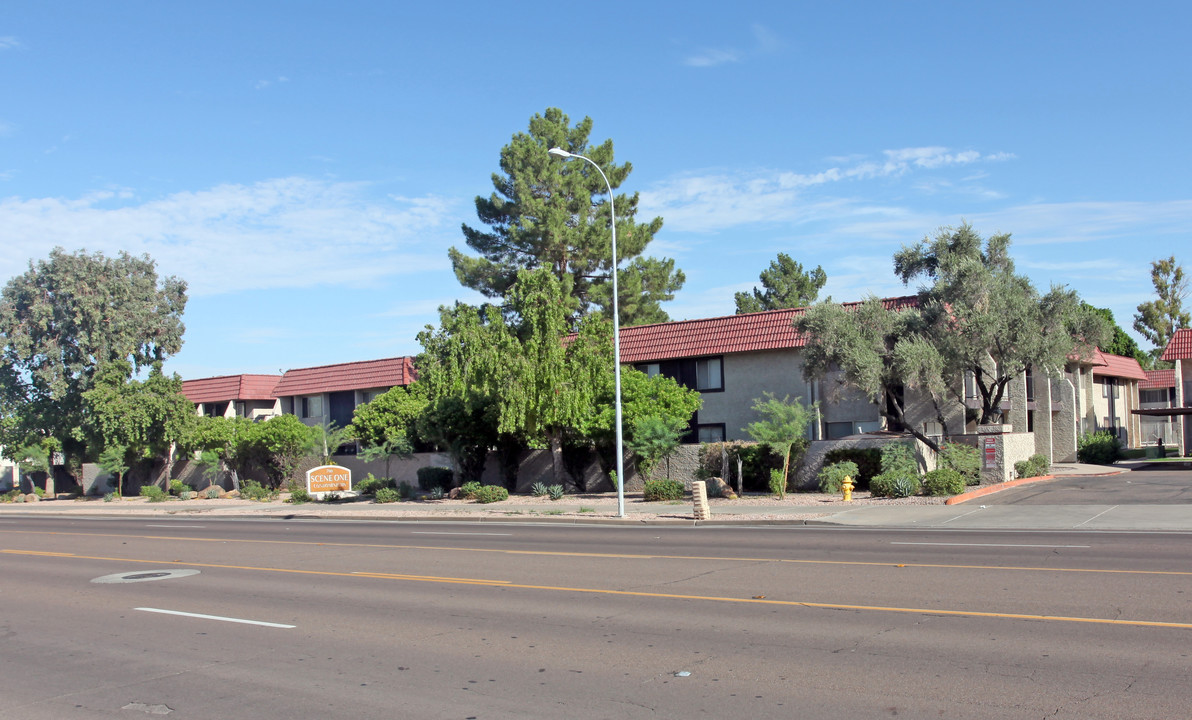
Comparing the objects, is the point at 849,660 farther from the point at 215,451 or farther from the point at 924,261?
the point at 215,451

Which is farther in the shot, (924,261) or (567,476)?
(567,476)

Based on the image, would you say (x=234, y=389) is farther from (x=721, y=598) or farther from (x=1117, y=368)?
(x=721, y=598)

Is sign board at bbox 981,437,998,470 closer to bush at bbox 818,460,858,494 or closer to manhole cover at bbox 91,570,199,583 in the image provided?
bush at bbox 818,460,858,494

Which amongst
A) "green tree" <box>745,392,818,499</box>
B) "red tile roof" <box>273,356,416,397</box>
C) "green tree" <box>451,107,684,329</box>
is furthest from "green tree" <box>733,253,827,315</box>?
A: "green tree" <box>745,392,818,499</box>

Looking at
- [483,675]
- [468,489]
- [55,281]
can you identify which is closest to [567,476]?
[468,489]

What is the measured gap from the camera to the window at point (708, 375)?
38188 mm

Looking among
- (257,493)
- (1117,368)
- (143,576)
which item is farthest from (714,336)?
(143,576)

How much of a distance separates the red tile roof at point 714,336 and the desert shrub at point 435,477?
828 centimetres

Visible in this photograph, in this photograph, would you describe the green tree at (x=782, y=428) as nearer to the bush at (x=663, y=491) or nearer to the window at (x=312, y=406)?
the bush at (x=663, y=491)

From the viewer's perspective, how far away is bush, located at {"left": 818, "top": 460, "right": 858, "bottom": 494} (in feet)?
95.6

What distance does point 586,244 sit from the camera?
49.3 metres

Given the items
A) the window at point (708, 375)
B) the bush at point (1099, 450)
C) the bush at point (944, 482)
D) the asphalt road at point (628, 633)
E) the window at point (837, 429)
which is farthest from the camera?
the bush at point (1099, 450)

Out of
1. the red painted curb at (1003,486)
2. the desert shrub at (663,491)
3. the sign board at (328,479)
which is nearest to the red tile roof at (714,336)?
the red painted curb at (1003,486)

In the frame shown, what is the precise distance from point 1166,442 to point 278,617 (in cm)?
6120
